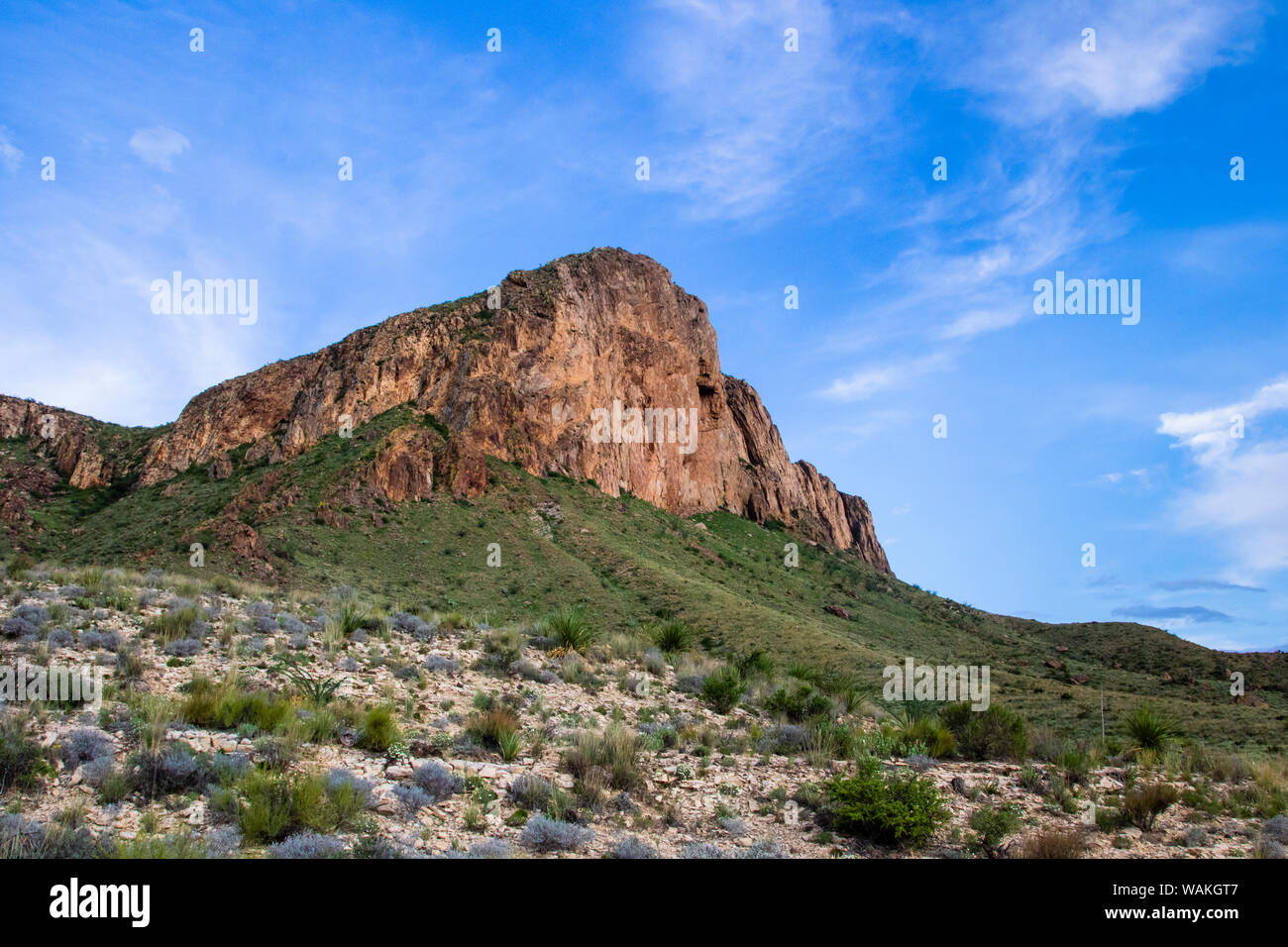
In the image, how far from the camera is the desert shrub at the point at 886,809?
305 inches

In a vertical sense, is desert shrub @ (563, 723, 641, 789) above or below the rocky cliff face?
below

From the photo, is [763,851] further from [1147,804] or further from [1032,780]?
[1147,804]

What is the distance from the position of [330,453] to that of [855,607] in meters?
45.2

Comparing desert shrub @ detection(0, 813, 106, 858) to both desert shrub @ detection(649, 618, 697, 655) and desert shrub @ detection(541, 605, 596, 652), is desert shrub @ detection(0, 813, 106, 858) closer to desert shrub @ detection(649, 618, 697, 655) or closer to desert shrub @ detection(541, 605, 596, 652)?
desert shrub @ detection(541, 605, 596, 652)

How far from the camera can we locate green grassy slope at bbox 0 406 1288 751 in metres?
33.3

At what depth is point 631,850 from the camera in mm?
6465

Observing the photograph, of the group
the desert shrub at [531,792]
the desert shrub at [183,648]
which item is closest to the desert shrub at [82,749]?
the desert shrub at [183,648]

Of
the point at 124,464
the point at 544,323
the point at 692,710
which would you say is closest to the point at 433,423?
the point at 544,323

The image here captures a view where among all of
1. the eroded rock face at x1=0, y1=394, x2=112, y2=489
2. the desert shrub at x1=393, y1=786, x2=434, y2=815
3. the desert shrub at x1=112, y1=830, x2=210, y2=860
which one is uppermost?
the eroded rock face at x1=0, y1=394, x2=112, y2=489

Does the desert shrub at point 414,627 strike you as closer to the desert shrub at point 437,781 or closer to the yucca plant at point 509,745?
the yucca plant at point 509,745

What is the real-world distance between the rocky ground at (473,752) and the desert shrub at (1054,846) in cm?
18

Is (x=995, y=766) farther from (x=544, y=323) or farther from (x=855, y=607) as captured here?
(x=544, y=323)

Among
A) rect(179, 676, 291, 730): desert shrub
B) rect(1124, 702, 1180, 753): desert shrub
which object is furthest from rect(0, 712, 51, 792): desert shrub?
rect(1124, 702, 1180, 753): desert shrub

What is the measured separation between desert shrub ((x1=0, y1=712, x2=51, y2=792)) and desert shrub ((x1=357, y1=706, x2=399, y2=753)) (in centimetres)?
310
